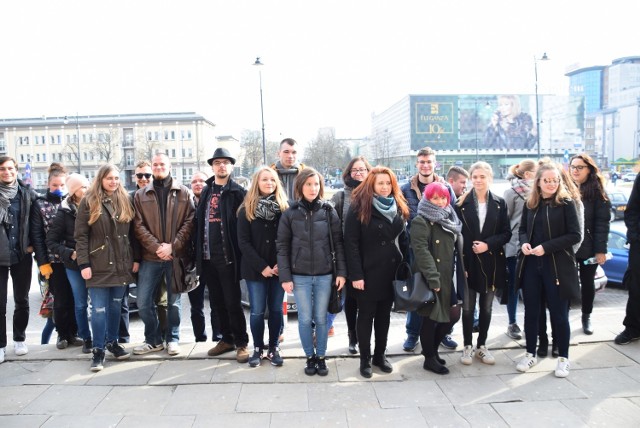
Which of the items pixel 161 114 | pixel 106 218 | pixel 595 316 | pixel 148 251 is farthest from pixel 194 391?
pixel 161 114

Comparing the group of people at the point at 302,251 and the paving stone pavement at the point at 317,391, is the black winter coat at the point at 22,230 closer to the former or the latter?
the group of people at the point at 302,251

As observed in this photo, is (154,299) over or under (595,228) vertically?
under

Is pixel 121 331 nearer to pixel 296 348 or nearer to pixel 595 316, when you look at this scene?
pixel 296 348

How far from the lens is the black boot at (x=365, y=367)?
4645 millimetres

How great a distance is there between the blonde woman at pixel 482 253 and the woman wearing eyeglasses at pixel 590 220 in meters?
1.35

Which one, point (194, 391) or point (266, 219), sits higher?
point (266, 219)

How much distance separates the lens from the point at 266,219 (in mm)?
4848

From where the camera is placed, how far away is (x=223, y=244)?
5.08 meters

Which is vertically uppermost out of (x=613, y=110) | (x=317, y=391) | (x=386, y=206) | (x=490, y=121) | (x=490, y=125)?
(x=613, y=110)

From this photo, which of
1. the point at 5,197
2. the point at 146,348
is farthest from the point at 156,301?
the point at 5,197

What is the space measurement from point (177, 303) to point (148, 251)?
2.27 ft

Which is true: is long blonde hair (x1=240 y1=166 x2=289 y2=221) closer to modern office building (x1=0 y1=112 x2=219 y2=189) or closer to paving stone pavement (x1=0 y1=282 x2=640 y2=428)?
paving stone pavement (x1=0 y1=282 x2=640 y2=428)

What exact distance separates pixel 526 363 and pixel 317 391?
2.16 meters

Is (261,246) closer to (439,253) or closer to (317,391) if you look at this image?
(317,391)
